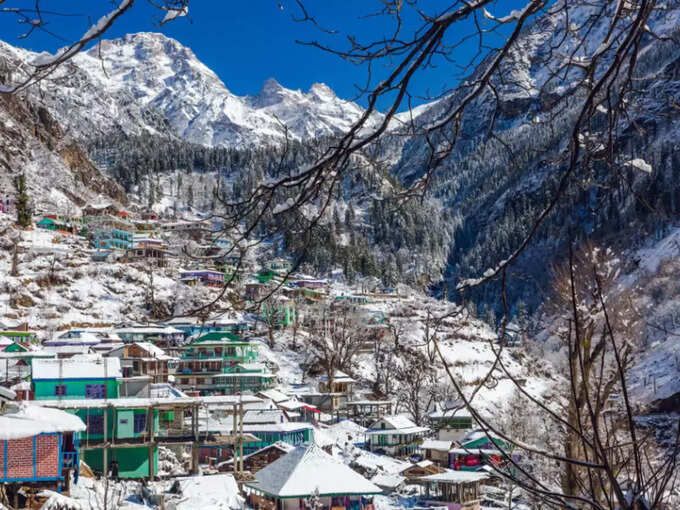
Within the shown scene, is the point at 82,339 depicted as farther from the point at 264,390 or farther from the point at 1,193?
the point at 1,193

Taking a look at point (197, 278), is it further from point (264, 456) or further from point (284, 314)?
point (264, 456)

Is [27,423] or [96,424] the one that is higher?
[27,423]

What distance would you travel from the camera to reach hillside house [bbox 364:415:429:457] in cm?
3216

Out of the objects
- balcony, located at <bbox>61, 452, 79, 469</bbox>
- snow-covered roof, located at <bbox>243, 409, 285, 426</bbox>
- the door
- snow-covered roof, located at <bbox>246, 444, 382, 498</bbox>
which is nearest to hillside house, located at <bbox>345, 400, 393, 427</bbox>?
snow-covered roof, located at <bbox>243, 409, 285, 426</bbox>

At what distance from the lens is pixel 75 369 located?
2480 cm

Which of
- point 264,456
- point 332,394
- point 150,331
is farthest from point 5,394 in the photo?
point 150,331

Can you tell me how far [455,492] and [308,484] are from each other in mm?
7151

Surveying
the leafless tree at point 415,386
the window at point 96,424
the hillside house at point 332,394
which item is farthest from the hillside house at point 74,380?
the leafless tree at point 415,386

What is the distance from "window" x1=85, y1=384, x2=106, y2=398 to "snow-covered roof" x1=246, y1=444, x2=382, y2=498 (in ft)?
24.6

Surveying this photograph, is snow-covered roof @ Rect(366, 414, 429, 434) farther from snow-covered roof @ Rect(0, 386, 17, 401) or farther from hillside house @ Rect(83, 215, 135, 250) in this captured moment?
hillside house @ Rect(83, 215, 135, 250)

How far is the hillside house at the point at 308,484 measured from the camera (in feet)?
61.4

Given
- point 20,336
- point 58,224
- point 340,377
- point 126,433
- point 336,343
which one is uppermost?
point 58,224

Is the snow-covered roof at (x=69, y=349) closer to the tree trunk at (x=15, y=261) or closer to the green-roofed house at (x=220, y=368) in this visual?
the green-roofed house at (x=220, y=368)

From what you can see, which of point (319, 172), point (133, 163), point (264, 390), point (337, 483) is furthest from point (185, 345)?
point (133, 163)
